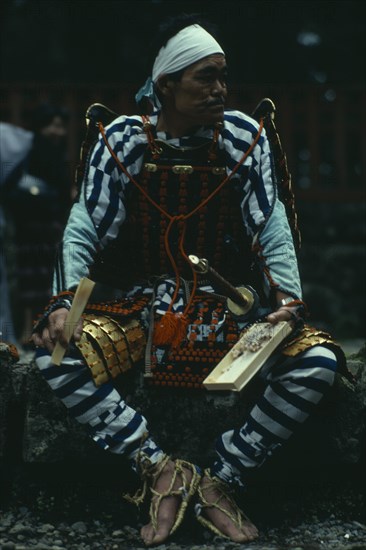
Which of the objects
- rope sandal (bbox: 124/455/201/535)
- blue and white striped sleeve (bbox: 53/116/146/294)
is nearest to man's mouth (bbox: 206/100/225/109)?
blue and white striped sleeve (bbox: 53/116/146/294)

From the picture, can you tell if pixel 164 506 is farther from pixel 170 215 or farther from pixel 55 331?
pixel 170 215

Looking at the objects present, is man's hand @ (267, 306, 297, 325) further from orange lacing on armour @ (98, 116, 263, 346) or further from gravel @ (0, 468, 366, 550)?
gravel @ (0, 468, 366, 550)

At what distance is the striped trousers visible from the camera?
305 centimetres

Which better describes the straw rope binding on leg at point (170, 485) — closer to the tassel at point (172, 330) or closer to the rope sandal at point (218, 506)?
the rope sandal at point (218, 506)

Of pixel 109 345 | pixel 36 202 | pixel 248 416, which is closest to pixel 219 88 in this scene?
pixel 109 345

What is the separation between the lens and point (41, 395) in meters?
3.40

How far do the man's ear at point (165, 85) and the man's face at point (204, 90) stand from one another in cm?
6

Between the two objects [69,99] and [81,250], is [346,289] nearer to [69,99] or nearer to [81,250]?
[69,99]

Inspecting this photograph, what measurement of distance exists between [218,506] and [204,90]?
1.42 metres

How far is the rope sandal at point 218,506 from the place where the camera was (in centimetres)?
307

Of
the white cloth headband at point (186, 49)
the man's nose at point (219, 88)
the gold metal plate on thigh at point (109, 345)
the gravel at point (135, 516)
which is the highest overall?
the white cloth headband at point (186, 49)

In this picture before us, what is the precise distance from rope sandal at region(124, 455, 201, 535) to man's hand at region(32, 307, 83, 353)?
488mm

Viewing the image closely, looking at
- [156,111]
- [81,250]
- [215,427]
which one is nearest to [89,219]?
[81,250]

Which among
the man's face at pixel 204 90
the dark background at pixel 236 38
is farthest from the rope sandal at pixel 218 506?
the dark background at pixel 236 38
